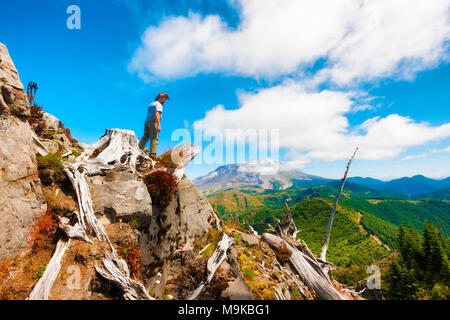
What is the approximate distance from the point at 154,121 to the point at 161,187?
523 centimetres

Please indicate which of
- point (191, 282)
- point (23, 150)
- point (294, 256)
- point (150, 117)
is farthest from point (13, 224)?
point (294, 256)

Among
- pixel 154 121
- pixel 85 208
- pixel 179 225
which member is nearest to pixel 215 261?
pixel 179 225

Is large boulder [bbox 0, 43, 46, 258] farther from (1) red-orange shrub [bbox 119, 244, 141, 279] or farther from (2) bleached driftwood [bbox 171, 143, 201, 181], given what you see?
(2) bleached driftwood [bbox 171, 143, 201, 181]

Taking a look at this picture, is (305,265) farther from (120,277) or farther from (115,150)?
(115,150)

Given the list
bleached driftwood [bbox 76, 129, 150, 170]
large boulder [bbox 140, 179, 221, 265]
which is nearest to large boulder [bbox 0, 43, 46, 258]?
bleached driftwood [bbox 76, 129, 150, 170]

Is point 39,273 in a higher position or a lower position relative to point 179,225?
lower

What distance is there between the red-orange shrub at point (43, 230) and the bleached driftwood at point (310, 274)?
39.7 ft

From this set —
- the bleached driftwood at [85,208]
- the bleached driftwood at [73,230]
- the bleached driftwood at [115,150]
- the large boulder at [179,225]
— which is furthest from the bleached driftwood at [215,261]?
the bleached driftwood at [115,150]

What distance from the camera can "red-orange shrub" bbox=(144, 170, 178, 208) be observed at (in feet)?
32.3

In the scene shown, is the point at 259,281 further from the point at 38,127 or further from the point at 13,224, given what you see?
the point at 38,127

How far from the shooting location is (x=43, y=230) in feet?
19.7

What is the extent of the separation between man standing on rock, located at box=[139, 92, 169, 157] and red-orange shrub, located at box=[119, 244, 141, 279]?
7.70m

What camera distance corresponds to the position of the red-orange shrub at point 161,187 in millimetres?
9836
